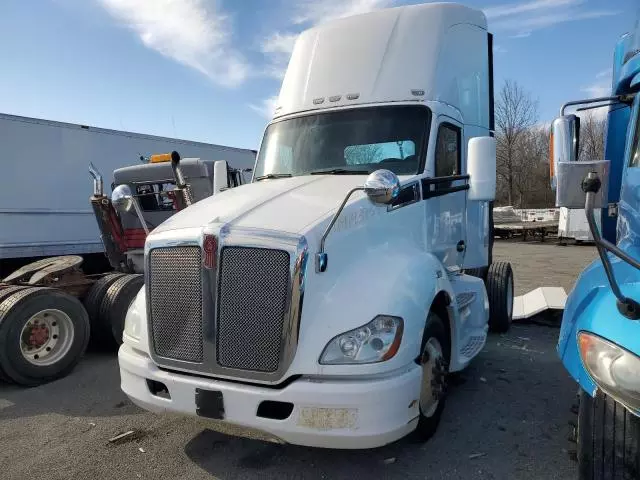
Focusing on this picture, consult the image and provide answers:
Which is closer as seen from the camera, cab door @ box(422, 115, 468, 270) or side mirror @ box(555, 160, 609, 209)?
side mirror @ box(555, 160, 609, 209)

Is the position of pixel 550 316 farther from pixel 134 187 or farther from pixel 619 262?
pixel 134 187

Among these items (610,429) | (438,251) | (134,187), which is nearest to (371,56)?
(438,251)

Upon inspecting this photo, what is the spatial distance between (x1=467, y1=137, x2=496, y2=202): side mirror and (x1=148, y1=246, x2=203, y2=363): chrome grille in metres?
2.48

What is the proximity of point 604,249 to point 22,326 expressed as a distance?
5.43 meters

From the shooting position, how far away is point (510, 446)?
11.7 ft

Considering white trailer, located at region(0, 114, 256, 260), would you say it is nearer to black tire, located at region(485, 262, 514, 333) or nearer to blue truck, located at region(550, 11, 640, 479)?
black tire, located at region(485, 262, 514, 333)

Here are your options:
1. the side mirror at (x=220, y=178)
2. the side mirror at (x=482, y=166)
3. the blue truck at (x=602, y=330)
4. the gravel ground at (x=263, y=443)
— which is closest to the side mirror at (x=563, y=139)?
the blue truck at (x=602, y=330)

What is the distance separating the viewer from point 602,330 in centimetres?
224

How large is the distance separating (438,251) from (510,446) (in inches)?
70.0

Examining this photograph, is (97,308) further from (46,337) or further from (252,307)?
(252,307)

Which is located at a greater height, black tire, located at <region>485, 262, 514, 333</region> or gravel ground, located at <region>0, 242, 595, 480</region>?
black tire, located at <region>485, 262, 514, 333</region>

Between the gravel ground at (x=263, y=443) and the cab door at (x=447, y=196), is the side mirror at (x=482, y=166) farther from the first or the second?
the gravel ground at (x=263, y=443)

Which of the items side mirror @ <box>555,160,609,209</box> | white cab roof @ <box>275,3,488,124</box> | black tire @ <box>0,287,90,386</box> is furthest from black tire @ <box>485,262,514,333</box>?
black tire @ <box>0,287,90,386</box>

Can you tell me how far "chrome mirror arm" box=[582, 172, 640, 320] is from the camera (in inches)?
77.0
